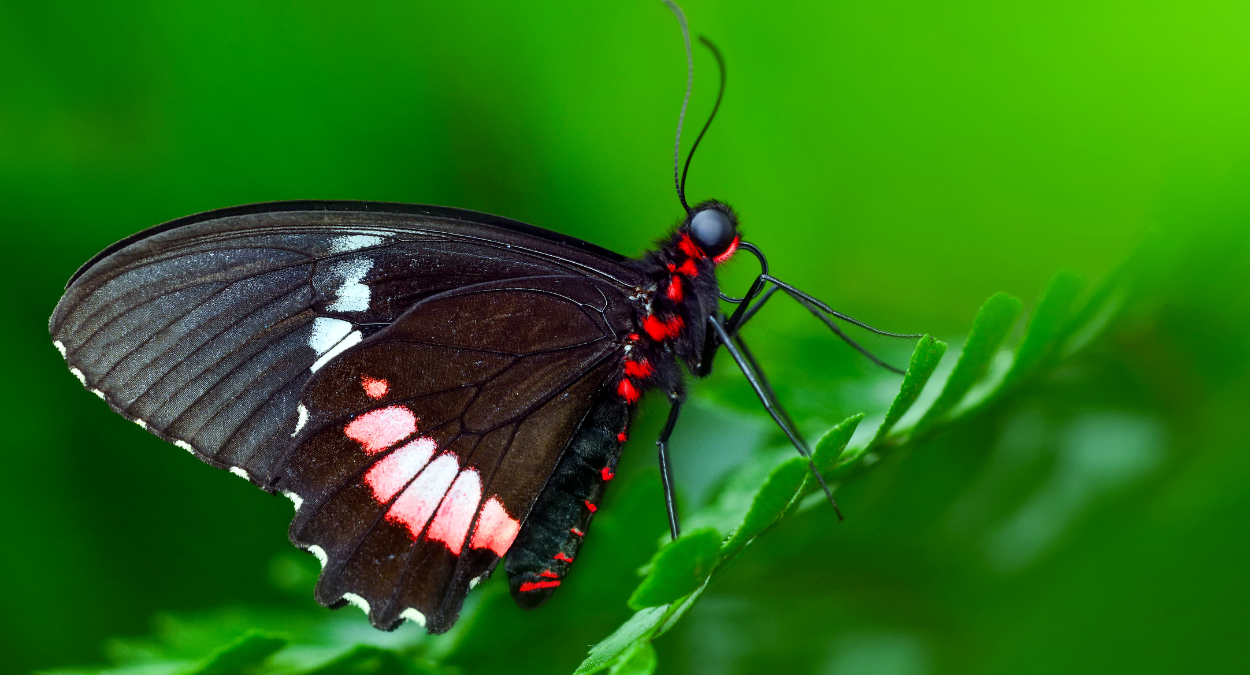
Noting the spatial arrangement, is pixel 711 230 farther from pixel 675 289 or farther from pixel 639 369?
pixel 639 369

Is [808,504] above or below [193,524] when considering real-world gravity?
below

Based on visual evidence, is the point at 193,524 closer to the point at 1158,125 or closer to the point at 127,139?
the point at 127,139


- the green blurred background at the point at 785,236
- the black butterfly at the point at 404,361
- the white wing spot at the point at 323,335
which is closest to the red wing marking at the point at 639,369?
the black butterfly at the point at 404,361

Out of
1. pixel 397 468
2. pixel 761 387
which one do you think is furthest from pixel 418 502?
pixel 761 387

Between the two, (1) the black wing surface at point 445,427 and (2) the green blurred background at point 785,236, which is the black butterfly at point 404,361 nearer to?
(1) the black wing surface at point 445,427

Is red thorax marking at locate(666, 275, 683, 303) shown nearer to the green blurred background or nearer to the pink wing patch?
the green blurred background

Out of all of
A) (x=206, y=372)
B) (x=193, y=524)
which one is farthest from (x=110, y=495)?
(x=206, y=372)
